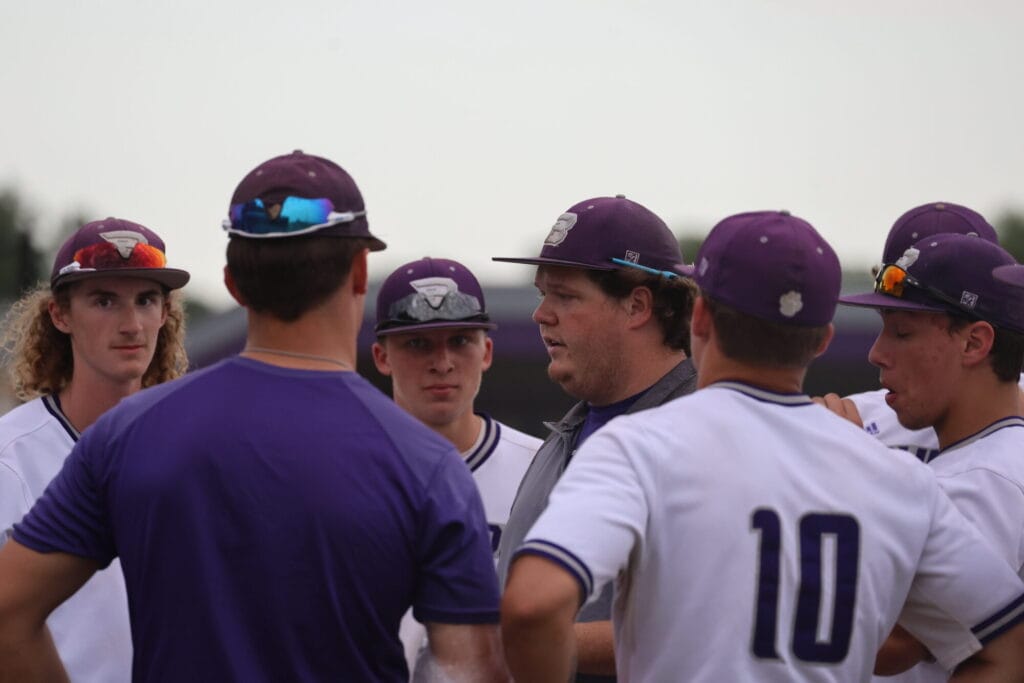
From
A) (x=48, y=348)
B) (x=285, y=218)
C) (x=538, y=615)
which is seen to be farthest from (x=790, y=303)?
(x=48, y=348)

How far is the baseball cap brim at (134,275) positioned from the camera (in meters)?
4.80

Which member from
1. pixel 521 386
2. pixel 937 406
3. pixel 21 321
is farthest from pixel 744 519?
pixel 521 386

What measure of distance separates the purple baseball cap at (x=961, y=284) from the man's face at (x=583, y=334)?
827 millimetres

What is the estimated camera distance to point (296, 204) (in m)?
2.87

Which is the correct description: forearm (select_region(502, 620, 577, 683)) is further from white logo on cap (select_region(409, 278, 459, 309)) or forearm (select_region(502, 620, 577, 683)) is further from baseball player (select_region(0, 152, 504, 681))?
white logo on cap (select_region(409, 278, 459, 309))

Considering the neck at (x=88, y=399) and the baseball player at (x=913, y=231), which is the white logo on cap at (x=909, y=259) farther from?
the neck at (x=88, y=399)

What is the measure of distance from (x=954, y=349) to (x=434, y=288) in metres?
2.31

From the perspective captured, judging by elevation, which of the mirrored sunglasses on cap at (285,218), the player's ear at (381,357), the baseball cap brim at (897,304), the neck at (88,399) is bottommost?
the player's ear at (381,357)

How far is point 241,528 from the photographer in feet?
8.85

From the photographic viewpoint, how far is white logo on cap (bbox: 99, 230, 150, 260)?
486 centimetres

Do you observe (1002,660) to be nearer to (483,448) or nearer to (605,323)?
(605,323)

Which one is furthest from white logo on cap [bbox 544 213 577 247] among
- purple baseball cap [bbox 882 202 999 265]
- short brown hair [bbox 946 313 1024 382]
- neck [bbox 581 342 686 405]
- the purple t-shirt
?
the purple t-shirt

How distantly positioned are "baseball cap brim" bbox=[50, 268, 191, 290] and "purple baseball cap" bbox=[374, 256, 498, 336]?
0.92 meters

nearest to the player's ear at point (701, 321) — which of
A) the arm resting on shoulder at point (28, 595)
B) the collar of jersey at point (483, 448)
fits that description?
the arm resting on shoulder at point (28, 595)
